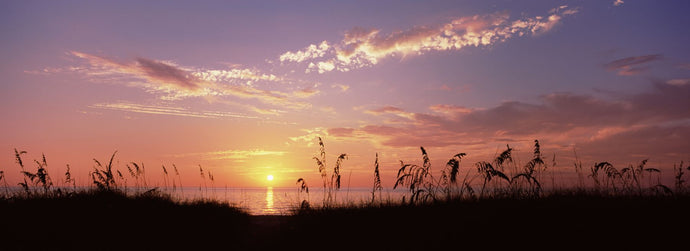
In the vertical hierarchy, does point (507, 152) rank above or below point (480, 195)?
above

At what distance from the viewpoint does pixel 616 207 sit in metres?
7.88

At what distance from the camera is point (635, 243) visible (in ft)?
19.0

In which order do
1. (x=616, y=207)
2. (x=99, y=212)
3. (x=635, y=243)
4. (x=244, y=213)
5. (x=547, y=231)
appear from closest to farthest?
(x=635, y=243) → (x=547, y=231) → (x=616, y=207) → (x=99, y=212) → (x=244, y=213)

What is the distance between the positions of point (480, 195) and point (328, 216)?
373cm

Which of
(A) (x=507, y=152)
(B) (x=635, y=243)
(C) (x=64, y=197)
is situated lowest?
(B) (x=635, y=243)

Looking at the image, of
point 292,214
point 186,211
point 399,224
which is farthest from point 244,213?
point 399,224

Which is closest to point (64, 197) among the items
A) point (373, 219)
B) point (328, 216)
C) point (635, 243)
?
point (328, 216)

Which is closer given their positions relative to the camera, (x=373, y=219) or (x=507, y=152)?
(x=373, y=219)

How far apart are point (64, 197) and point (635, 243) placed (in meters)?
12.6

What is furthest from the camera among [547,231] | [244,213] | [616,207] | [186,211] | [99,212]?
[244,213]

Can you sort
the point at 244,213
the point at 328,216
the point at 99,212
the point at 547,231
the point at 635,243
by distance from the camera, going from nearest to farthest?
the point at 635,243 < the point at 547,231 < the point at 328,216 < the point at 99,212 < the point at 244,213

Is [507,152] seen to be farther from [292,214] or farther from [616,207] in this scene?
[292,214]

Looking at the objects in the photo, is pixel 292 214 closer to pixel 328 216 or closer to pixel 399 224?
pixel 328 216

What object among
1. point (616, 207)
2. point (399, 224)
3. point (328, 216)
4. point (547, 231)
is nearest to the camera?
point (547, 231)
